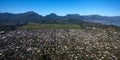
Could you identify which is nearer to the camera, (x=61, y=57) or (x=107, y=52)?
(x=61, y=57)

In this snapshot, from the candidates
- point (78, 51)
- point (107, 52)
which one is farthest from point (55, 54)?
point (107, 52)

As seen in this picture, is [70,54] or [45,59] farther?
[70,54]

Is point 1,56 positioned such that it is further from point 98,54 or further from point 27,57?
point 98,54

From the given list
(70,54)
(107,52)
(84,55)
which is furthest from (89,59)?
(107,52)

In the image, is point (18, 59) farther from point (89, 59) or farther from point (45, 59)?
point (89, 59)

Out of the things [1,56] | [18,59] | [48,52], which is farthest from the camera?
[48,52]

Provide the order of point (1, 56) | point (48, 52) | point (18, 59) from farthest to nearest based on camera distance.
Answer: point (48, 52) < point (1, 56) < point (18, 59)

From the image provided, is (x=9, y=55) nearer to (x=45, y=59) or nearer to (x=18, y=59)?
(x=18, y=59)
